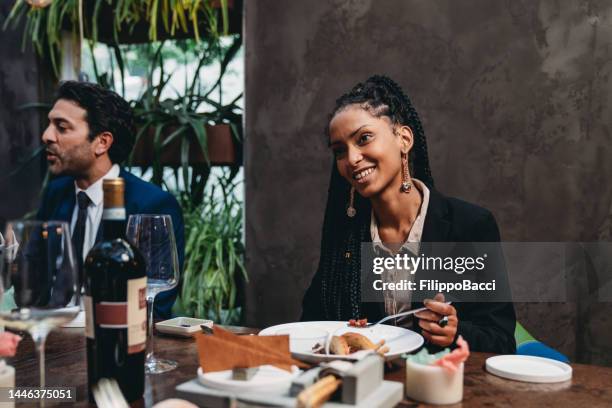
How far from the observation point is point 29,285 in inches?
29.8

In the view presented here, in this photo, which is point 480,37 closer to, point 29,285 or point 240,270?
point 240,270

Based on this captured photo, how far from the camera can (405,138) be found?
6.19ft

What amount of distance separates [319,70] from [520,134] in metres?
1.06

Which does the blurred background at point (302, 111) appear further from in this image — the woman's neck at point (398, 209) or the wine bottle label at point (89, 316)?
the wine bottle label at point (89, 316)

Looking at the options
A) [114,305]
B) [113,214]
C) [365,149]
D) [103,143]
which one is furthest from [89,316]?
[103,143]

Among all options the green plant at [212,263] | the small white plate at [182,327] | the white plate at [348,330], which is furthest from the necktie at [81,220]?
the white plate at [348,330]

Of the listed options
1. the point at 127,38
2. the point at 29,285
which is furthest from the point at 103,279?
the point at 127,38

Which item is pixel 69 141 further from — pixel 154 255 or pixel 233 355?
pixel 233 355

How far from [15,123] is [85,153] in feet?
5.23

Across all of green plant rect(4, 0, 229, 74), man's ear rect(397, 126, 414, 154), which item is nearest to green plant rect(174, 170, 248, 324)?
green plant rect(4, 0, 229, 74)

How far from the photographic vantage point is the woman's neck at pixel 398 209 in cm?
186

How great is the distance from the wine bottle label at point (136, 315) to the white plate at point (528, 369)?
0.64 m

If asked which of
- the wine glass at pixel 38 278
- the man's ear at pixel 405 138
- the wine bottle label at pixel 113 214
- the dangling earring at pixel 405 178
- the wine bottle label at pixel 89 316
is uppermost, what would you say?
the man's ear at pixel 405 138

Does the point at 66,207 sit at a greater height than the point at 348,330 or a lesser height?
greater
